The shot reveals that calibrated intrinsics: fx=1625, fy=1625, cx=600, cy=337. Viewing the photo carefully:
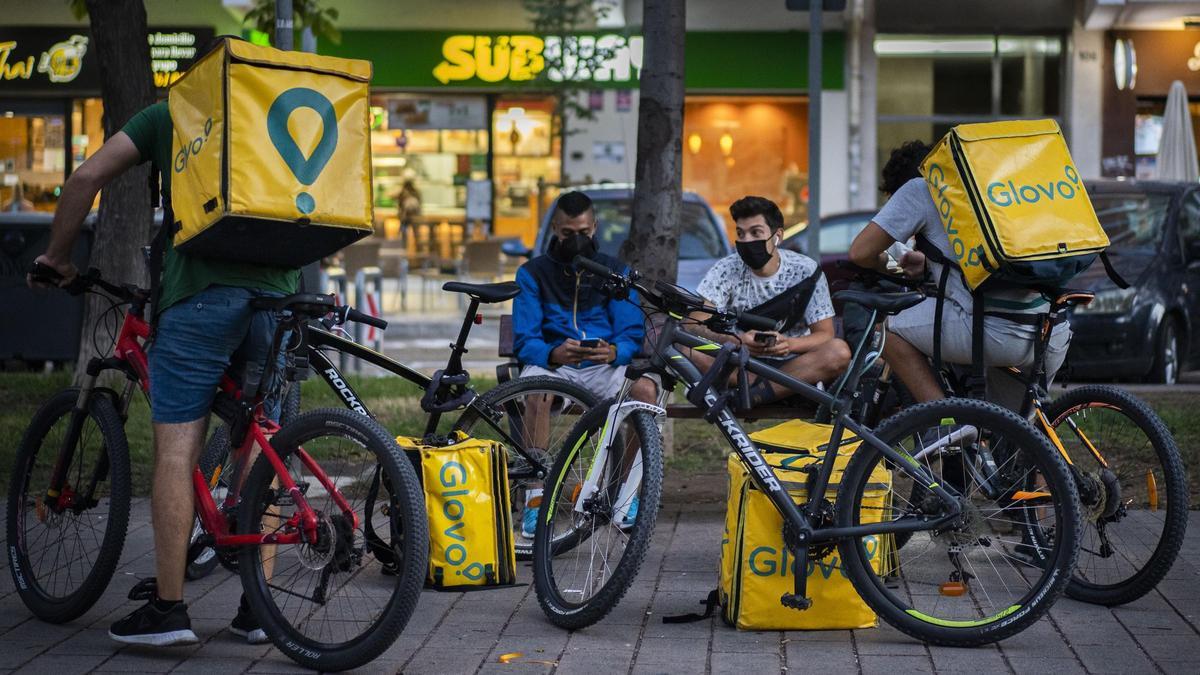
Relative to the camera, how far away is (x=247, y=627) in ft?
16.9

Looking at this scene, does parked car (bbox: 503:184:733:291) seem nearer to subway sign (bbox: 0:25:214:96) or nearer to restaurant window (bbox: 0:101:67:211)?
subway sign (bbox: 0:25:214:96)

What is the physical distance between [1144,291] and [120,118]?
759 centimetres

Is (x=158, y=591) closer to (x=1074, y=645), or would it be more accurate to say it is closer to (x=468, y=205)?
(x=1074, y=645)

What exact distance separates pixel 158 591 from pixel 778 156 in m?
18.4

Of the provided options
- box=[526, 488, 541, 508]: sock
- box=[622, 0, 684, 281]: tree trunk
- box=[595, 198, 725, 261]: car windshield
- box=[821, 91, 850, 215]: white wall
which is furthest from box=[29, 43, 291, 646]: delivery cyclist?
box=[821, 91, 850, 215]: white wall

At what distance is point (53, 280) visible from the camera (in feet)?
17.0

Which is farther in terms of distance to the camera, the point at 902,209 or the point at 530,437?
the point at 530,437

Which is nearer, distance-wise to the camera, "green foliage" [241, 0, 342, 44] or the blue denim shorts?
the blue denim shorts

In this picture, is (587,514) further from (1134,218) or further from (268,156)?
(1134,218)

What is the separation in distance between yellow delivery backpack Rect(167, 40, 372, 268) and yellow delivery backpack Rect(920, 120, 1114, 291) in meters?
2.01

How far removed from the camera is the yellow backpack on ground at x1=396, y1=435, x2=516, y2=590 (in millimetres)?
5605

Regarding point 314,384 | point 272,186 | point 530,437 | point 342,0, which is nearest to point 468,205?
point 342,0

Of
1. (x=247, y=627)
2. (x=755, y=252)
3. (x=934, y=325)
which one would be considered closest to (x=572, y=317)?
(x=755, y=252)

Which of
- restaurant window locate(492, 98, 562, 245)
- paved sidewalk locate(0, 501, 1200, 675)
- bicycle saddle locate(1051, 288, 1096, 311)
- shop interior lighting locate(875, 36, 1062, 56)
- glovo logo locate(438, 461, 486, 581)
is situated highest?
shop interior lighting locate(875, 36, 1062, 56)
